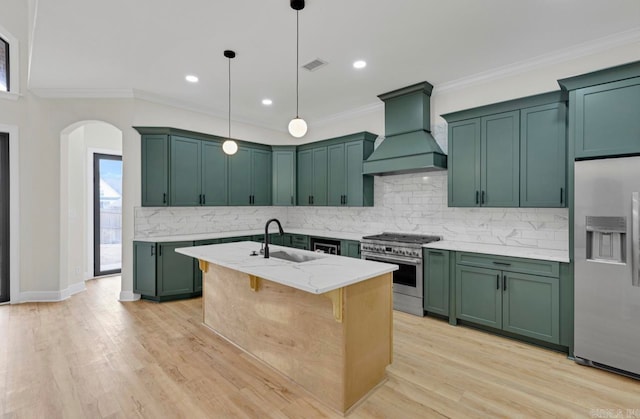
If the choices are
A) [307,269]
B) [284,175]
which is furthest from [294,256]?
[284,175]

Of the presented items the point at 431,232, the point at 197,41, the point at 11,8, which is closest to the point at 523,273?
the point at 431,232

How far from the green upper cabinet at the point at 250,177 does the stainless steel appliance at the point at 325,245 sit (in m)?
1.38

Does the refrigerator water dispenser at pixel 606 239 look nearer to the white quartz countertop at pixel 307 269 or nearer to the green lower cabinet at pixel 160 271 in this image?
the white quartz countertop at pixel 307 269

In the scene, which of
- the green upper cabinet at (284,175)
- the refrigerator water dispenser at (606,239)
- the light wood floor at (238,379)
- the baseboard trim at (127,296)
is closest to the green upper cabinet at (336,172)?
the green upper cabinet at (284,175)

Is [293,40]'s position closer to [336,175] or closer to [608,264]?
[336,175]

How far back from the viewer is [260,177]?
228 inches

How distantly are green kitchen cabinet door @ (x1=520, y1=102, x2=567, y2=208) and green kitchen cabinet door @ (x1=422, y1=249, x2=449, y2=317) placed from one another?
1.09m

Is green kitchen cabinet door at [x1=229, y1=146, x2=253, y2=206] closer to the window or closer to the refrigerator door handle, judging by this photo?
the window

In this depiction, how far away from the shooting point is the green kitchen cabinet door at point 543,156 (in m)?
3.08

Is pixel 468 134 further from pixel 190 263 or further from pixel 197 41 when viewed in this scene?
pixel 190 263

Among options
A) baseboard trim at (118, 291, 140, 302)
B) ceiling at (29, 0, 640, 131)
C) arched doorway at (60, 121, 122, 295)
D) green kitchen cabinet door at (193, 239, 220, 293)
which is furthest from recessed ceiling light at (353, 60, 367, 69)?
baseboard trim at (118, 291, 140, 302)

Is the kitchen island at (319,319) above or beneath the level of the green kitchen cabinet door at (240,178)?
beneath

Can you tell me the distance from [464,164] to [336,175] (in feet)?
7.01

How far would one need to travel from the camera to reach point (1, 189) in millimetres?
4246
